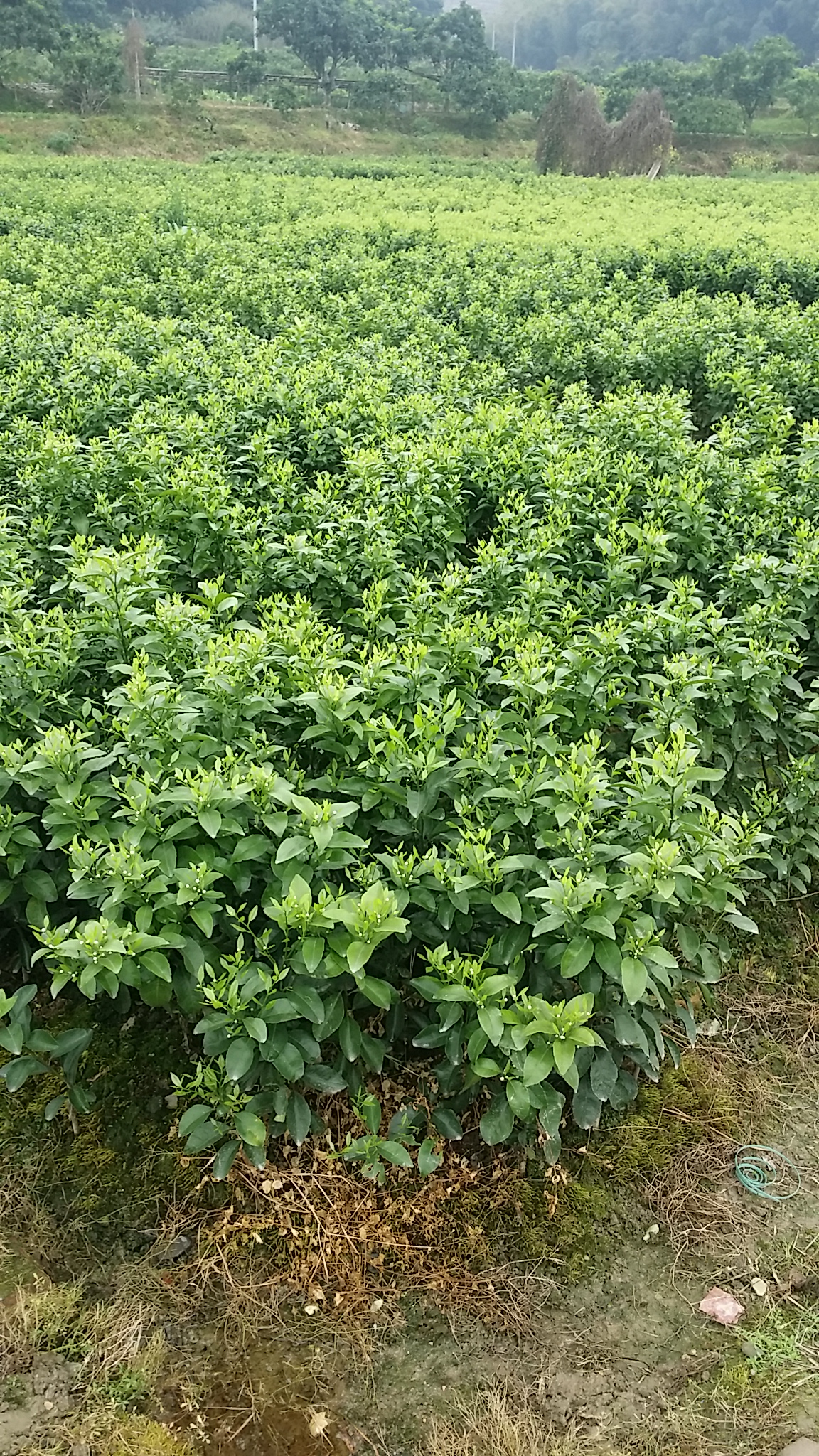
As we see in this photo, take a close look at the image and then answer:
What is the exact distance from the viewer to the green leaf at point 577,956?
225 cm

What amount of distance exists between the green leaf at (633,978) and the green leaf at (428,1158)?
71cm

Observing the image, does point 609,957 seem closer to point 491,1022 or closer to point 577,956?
point 577,956

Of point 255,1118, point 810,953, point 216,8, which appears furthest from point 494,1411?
point 216,8

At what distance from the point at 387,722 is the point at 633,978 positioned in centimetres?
88

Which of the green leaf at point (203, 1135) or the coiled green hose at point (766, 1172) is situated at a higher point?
the green leaf at point (203, 1135)

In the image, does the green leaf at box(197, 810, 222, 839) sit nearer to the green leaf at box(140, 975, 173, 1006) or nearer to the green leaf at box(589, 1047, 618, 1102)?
the green leaf at box(140, 975, 173, 1006)

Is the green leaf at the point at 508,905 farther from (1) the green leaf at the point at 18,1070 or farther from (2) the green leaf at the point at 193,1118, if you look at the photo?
(1) the green leaf at the point at 18,1070

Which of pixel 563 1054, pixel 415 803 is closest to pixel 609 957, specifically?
pixel 563 1054

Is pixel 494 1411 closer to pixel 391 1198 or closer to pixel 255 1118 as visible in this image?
pixel 391 1198

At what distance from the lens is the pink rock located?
2.44m

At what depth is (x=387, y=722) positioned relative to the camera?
2570 millimetres

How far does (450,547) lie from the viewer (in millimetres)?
4016

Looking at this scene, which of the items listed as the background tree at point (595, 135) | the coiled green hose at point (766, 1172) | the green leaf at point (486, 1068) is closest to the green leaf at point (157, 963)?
the green leaf at point (486, 1068)

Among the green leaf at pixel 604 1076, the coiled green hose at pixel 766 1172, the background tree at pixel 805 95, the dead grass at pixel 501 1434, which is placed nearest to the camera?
the dead grass at pixel 501 1434
